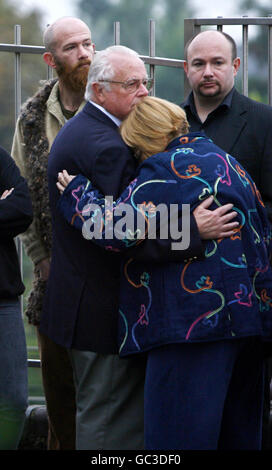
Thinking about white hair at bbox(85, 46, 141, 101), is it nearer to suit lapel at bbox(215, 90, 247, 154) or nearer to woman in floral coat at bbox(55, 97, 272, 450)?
woman in floral coat at bbox(55, 97, 272, 450)

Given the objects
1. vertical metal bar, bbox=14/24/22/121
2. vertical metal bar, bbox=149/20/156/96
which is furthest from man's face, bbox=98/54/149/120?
vertical metal bar, bbox=14/24/22/121

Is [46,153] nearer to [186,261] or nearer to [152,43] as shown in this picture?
[152,43]

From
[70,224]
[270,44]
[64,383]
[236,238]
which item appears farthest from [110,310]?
[270,44]

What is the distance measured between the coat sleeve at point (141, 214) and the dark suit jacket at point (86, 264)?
0.07 metres

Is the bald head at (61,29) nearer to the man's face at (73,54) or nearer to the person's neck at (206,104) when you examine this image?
the man's face at (73,54)

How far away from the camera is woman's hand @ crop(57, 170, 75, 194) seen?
2734 millimetres

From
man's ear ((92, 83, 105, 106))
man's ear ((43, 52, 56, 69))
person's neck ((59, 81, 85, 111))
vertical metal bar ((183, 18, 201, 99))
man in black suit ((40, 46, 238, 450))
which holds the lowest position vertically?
man in black suit ((40, 46, 238, 450))

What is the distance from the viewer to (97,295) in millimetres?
2779

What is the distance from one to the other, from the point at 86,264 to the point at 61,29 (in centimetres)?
121

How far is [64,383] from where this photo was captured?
3523 mm

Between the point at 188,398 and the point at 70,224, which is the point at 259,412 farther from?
the point at 70,224

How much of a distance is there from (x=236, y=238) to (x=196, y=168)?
253 mm

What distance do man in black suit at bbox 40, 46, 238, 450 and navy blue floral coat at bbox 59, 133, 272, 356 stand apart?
10 centimetres

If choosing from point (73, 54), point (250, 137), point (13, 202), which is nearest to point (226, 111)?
point (250, 137)
